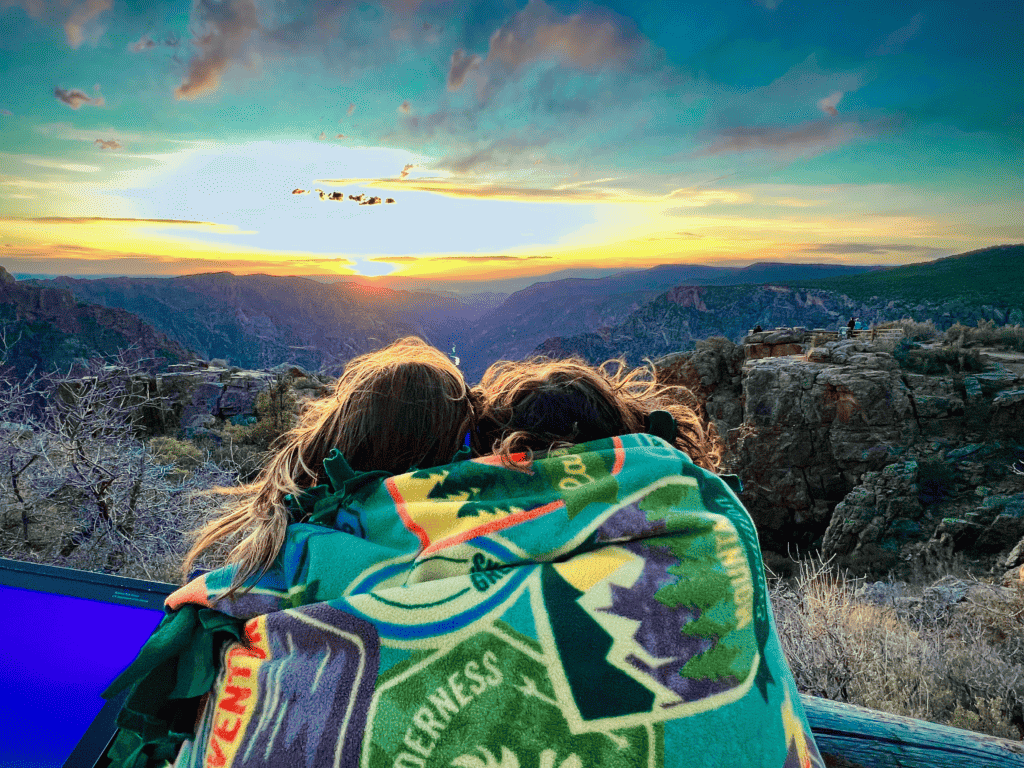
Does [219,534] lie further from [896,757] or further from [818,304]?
[818,304]

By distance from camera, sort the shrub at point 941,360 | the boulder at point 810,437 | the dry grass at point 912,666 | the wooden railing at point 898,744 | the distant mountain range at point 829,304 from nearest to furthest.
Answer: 1. the wooden railing at point 898,744
2. the dry grass at point 912,666
3. the boulder at point 810,437
4. the shrub at point 941,360
5. the distant mountain range at point 829,304

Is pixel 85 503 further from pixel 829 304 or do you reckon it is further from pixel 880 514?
pixel 829 304

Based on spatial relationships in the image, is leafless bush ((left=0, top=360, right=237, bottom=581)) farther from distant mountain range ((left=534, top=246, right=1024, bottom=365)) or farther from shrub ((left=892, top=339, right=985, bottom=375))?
distant mountain range ((left=534, top=246, right=1024, bottom=365))

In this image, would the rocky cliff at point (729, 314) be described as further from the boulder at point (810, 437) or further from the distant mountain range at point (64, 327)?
the distant mountain range at point (64, 327)

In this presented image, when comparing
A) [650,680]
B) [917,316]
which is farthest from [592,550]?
[917,316]

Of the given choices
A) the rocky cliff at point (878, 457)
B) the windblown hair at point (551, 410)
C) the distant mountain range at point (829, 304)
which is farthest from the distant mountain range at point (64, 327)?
the windblown hair at point (551, 410)

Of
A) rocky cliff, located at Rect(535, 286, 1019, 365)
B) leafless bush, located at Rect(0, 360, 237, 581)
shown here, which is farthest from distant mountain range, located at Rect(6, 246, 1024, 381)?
leafless bush, located at Rect(0, 360, 237, 581)
